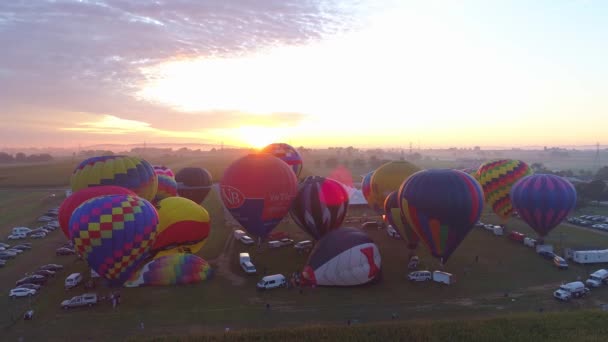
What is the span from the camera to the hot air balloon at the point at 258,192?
21.5 m

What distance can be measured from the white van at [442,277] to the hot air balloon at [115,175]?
17153mm

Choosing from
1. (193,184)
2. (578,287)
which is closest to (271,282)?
(578,287)

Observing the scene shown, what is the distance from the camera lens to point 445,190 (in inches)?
767

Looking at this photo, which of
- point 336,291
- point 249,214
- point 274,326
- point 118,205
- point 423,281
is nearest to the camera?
point 274,326

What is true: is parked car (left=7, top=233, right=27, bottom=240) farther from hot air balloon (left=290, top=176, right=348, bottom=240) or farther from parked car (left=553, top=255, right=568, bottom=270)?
parked car (left=553, top=255, right=568, bottom=270)

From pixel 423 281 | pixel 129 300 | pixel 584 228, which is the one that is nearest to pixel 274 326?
pixel 129 300

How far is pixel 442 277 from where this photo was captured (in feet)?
64.5

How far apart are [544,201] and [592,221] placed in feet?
42.0

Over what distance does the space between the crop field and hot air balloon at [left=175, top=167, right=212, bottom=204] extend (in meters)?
8.19

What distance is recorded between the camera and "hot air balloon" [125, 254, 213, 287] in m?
19.2

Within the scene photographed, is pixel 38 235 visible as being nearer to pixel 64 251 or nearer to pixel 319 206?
pixel 64 251

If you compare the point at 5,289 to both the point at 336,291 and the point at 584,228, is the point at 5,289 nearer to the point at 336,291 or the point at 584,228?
the point at 336,291

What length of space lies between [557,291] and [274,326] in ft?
41.9

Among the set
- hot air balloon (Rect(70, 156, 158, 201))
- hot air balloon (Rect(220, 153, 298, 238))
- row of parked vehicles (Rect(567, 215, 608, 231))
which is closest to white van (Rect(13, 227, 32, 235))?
hot air balloon (Rect(70, 156, 158, 201))
